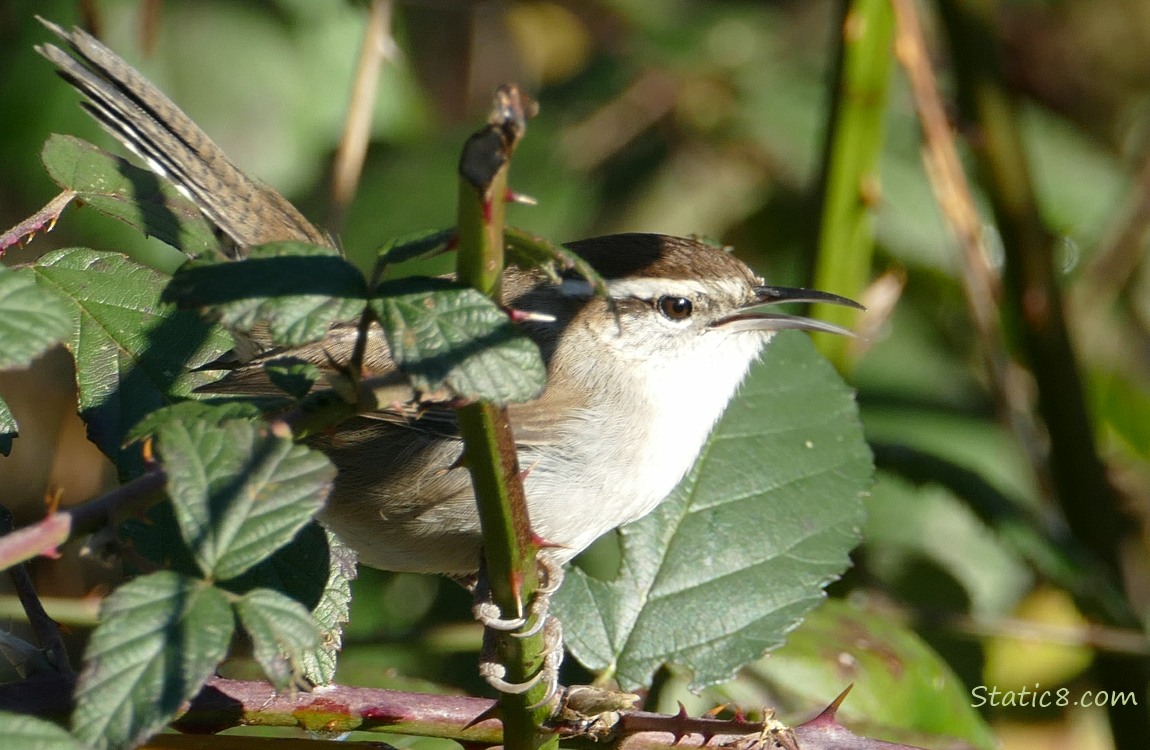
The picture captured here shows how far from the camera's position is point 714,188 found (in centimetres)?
509

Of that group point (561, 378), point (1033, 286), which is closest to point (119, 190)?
point (561, 378)

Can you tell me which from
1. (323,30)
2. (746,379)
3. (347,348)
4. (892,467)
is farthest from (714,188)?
(347,348)

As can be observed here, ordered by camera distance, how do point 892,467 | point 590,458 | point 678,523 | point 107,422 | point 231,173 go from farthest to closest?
point 892,467 → point 231,173 → point 590,458 → point 678,523 → point 107,422

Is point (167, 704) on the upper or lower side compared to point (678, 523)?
upper

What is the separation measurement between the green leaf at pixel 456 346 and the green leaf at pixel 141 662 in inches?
12.5

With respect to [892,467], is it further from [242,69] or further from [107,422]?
[242,69]

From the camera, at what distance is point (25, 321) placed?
1.23 meters

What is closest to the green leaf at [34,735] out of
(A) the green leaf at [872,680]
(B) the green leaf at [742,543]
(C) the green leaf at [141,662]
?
(C) the green leaf at [141,662]

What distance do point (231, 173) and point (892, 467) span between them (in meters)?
1.85

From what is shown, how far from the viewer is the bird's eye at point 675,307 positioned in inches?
108

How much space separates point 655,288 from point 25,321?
1.69 meters

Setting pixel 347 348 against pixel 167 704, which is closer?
pixel 167 704

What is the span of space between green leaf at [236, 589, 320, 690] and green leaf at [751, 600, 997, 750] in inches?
57.6

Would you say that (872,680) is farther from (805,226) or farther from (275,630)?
(805,226)
